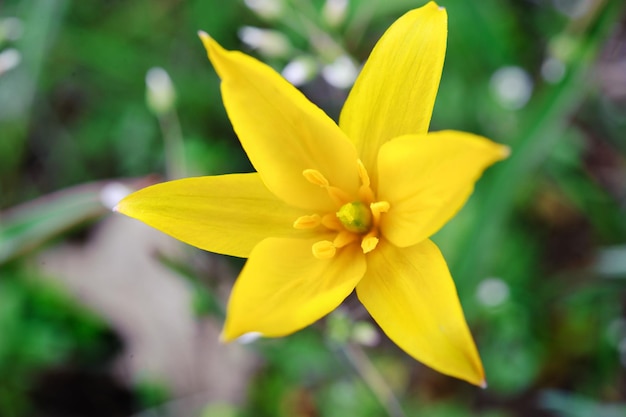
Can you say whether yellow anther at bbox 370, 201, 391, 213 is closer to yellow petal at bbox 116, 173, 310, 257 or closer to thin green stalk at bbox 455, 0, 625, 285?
yellow petal at bbox 116, 173, 310, 257

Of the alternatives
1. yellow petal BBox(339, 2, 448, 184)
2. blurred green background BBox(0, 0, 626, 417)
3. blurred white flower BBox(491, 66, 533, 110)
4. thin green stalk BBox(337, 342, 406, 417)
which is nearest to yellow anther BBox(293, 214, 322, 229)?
yellow petal BBox(339, 2, 448, 184)

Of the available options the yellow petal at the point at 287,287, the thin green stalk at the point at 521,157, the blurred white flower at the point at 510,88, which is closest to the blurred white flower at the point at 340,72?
the thin green stalk at the point at 521,157

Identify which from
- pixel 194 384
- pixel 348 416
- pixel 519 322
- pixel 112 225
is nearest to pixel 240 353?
pixel 194 384

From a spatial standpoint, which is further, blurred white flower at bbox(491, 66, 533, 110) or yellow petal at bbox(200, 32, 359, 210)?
blurred white flower at bbox(491, 66, 533, 110)

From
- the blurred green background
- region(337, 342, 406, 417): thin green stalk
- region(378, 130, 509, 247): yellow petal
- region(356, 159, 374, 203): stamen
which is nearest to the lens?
region(378, 130, 509, 247): yellow petal

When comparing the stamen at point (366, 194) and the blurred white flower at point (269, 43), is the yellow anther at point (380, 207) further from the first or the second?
the blurred white flower at point (269, 43)

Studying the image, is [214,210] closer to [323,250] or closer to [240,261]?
[323,250]

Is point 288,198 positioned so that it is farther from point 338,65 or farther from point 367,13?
point 367,13

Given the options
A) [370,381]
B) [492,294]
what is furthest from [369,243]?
[492,294]
